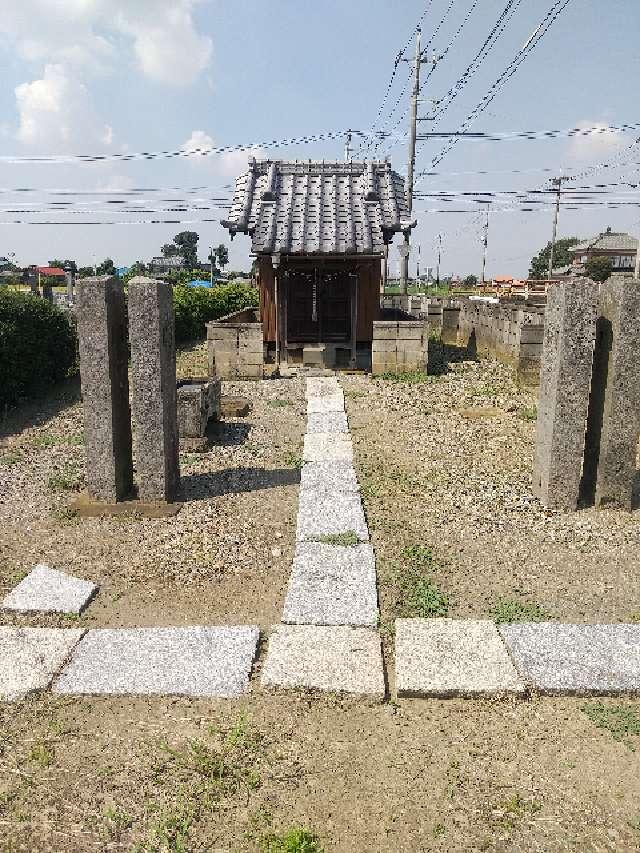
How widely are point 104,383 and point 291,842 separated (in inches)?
175

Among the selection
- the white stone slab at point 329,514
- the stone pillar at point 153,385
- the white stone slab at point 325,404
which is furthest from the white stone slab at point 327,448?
the stone pillar at point 153,385

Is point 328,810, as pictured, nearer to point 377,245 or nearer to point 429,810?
point 429,810

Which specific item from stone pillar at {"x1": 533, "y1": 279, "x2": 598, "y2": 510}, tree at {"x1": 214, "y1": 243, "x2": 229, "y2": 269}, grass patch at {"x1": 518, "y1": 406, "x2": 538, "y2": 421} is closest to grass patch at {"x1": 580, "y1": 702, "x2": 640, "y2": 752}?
stone pillar at {"x1": 533, "y1": 279, "x2": 598, "y2": 510}

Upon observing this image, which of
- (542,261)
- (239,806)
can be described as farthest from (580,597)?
(542,261)

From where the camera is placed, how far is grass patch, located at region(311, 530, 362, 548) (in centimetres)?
505

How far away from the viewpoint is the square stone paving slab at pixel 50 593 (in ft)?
13.5

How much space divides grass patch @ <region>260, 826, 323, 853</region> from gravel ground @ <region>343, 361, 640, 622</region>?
5.67 feet

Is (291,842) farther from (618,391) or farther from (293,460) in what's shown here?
(293,460)

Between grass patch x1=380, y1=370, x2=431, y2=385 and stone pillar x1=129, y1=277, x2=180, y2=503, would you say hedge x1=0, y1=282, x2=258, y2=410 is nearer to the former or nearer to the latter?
stone pillar x1=129, y1=277, x2=180, y2=503

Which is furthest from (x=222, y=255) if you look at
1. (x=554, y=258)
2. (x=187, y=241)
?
(x=554, y=258)

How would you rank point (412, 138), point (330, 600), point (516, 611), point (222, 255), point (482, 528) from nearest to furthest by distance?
point (516, 611) → point (330, 600) → point (482, 528) → point (412, 138) → point (222, 255)

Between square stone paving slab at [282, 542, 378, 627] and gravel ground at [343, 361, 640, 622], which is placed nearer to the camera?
square stone paving slab at [282, 542, 378, 627]

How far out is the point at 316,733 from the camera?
9.62 feet

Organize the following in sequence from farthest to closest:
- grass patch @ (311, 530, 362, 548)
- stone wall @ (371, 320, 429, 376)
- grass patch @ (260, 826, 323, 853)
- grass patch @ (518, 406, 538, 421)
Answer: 1. stone wall @ (371, 320, 429, 376)
2. grass patch @ (518, 406, 538, 421)
3. grass patch @ (311, 530, 362, 548)
4. grass patch @ (260, 826, 323, 853)
